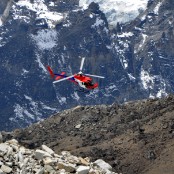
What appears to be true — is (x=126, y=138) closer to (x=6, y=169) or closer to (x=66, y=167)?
(x=66, y=167)

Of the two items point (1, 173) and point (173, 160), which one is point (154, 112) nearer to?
point (173, 160)

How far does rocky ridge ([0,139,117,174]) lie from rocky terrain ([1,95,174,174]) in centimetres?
6872

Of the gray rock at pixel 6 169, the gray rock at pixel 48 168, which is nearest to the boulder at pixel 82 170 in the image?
the gray rock at pixel 48 168

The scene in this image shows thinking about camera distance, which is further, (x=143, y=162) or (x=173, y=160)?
(x=143, y=162)

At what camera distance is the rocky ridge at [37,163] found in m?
74.0

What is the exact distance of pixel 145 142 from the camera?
166 m

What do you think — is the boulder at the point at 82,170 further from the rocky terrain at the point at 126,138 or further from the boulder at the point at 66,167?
the rocky terrain at the point at 126,138

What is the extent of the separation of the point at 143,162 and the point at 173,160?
39.8ft

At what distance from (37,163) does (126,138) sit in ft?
320

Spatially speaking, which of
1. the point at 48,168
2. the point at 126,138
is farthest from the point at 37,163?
the point at 126,138

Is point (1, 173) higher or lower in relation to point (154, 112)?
higher

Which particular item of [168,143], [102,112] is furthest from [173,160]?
[102,112]

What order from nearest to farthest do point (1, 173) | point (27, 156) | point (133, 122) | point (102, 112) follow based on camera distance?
point (1, 173) → point (27, 156) → point (133, 122) → point (102, 112)

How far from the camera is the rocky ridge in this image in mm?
74000
